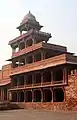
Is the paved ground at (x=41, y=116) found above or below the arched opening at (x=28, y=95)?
below

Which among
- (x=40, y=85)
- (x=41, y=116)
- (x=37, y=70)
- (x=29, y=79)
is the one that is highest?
(x=37, y=70)

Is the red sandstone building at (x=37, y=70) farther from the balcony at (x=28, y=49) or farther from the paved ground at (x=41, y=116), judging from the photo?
the paved ground at (x=41, y=116)

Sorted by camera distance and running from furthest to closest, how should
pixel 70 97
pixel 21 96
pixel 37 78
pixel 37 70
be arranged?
pixel 21 96, pixel 37 78, pixel 37 70, pixel 70 97

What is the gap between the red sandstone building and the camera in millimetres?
36781

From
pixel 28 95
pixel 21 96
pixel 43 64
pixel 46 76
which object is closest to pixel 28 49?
pixel 43 64

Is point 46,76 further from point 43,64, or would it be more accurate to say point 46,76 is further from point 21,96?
point 21,96

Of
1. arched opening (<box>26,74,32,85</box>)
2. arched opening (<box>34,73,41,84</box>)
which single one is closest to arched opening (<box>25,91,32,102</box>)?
arched opening (<box>26,74,32,85</box>)

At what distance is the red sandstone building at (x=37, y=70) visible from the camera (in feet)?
121

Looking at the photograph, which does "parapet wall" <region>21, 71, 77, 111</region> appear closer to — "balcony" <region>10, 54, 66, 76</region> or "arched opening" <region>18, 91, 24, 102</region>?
"balcony" <region>10, 54, 66, 76</region>

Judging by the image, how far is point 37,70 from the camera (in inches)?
1673

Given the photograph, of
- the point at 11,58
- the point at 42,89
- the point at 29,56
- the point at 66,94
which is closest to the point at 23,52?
the point at 29,56

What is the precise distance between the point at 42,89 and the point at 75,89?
8.71 metres

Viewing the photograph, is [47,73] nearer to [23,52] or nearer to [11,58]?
[23,52]

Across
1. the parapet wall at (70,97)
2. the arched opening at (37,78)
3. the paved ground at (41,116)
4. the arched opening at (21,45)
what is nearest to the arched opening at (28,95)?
the arched opening at (37,78)
